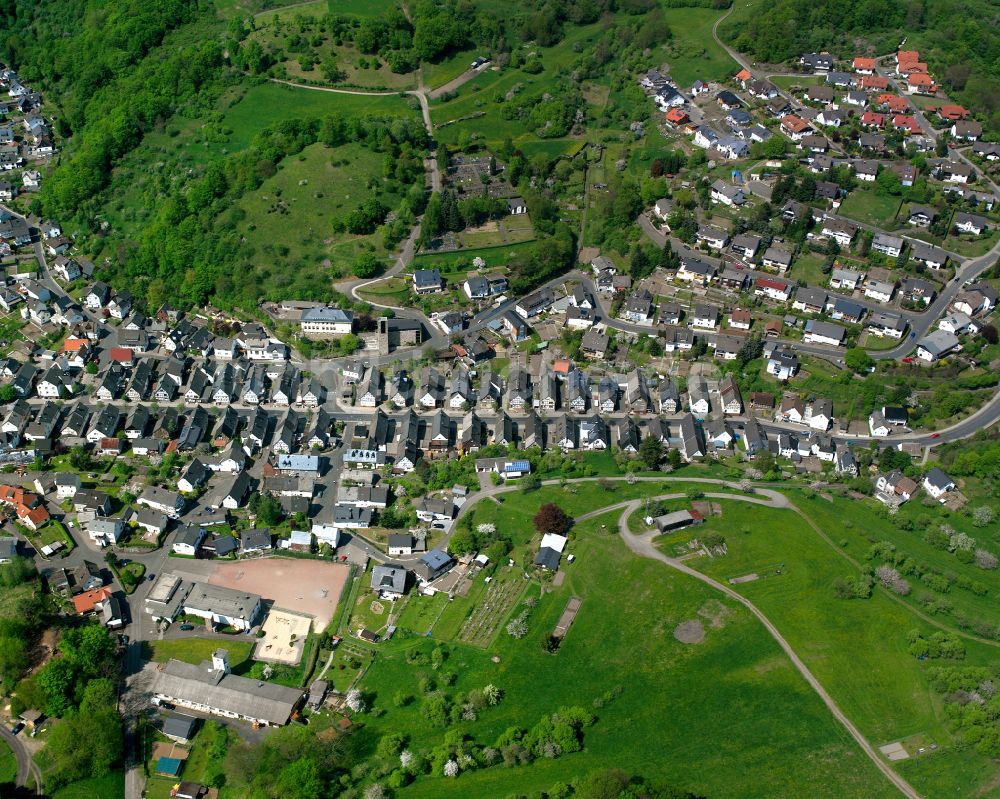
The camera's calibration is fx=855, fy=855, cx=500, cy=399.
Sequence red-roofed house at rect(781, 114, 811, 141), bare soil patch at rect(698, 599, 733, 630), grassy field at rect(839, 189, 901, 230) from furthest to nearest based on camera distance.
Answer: red-roofed house at rect(781, 114, 811, 141), grassy field at rect(839, 189, 901, 230), bare soil patch at rect(698, 599, 733, 630)

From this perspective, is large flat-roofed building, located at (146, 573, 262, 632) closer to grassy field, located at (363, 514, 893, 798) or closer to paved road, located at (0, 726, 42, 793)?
grassy field, located at (363, 514, 893, 798)

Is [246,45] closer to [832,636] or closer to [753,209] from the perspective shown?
[753,209]

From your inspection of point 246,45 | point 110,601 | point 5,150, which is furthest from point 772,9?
point 110,601

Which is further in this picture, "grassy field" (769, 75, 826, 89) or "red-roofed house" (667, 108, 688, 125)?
"grassy field" (769, 75, 826, 89)

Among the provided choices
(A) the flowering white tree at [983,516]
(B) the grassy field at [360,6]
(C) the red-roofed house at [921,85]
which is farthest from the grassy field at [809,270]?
(B) the grassy field at [360,6]

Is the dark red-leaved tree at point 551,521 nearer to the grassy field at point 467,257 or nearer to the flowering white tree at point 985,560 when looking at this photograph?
the flowering white tree at point 985,560

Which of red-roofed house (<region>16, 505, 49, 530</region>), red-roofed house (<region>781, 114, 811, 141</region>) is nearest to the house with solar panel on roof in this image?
red-roofed house (<region>16, 505, 49, 530</region>)

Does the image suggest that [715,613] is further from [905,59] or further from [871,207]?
[905,59]

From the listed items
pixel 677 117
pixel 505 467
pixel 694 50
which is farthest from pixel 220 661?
pixel 694 50
